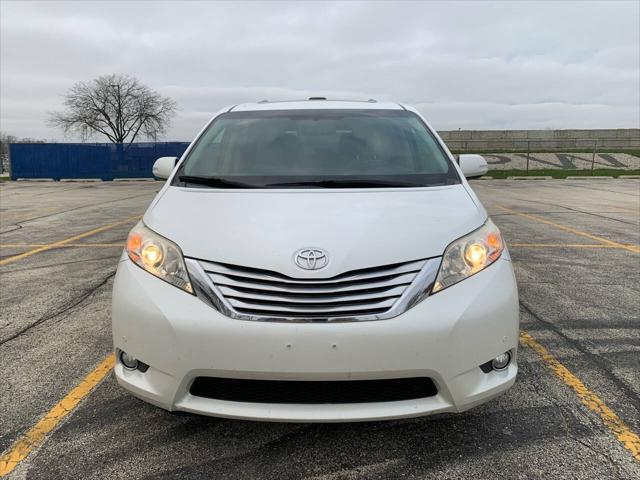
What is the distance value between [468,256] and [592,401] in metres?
1.30

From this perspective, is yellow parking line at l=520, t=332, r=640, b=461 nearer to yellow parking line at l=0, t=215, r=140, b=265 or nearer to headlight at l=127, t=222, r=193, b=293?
headlight at l=127, t=222, r=193, b=293

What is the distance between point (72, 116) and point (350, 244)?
50.3 metres

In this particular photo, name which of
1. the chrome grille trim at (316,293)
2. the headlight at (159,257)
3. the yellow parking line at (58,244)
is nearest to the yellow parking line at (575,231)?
the chrome grille trim at (316,293)

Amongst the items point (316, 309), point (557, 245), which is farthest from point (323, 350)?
point (557, 245)

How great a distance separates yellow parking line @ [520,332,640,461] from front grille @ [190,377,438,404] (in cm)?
113

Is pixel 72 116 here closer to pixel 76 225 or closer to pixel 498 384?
pixel 76 225

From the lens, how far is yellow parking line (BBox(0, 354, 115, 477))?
2307mm

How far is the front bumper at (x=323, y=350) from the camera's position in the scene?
1.98 metres

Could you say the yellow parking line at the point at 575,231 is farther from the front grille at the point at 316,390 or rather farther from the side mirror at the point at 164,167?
the side mirror at the point at 164,167

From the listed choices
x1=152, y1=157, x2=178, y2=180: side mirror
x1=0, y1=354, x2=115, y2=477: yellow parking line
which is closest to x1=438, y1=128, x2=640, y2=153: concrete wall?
x1=152, y1=157, x2=178, y2=180: side mirror

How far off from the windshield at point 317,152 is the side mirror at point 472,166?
1.46ft

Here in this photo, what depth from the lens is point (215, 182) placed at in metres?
2.89

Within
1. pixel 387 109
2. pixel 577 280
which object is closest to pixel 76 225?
pixel 387 109

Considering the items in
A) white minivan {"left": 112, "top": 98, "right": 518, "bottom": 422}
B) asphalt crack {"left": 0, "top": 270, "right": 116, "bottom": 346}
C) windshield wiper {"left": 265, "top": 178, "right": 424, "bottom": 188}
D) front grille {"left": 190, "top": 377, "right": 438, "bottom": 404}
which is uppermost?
windshield wiper {"left": 265, "top": 178, "right": 424, "bottom": 188}
